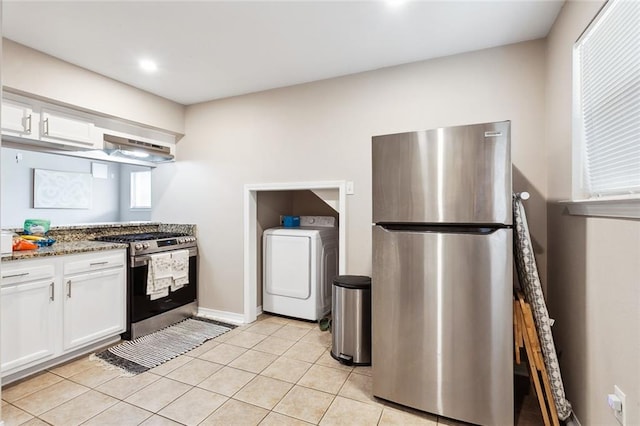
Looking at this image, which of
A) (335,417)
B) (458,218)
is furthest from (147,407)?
(458,218)

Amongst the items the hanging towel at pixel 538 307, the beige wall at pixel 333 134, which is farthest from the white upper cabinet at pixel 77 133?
the hanging towel at pixel 538 307

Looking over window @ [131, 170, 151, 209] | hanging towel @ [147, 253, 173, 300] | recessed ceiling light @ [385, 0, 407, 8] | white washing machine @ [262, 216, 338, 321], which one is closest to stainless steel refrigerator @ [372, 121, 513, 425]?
recessed ceiling light @ [385, 0, 407, 8]

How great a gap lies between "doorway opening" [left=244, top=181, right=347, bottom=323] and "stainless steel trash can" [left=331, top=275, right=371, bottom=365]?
43cm

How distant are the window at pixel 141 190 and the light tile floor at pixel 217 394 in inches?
100

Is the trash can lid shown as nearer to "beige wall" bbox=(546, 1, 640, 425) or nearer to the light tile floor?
the light tile floor

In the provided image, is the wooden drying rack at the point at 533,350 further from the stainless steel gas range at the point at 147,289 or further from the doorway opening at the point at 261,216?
the stainless steel gas range at the point at 147,289

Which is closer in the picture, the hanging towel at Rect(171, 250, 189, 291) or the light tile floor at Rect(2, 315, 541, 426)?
the light tile floor at Rect(2, 315, 541, 426)

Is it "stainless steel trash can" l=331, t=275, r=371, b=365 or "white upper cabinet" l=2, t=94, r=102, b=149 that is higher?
"white upper cabinet" l=2, t=94, r=102, b=149

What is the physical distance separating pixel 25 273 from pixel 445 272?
2876mm

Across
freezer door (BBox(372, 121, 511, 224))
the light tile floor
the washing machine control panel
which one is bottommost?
the light tile floor

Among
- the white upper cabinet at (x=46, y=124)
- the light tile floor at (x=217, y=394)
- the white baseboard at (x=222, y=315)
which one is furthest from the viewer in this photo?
the white baseboard at (x=222, y=315)

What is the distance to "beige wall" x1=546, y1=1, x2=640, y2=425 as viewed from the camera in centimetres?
122

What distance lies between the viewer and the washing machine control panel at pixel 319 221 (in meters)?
3.89

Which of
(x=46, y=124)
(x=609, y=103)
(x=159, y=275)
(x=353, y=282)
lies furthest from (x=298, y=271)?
(x=609, y=103)
